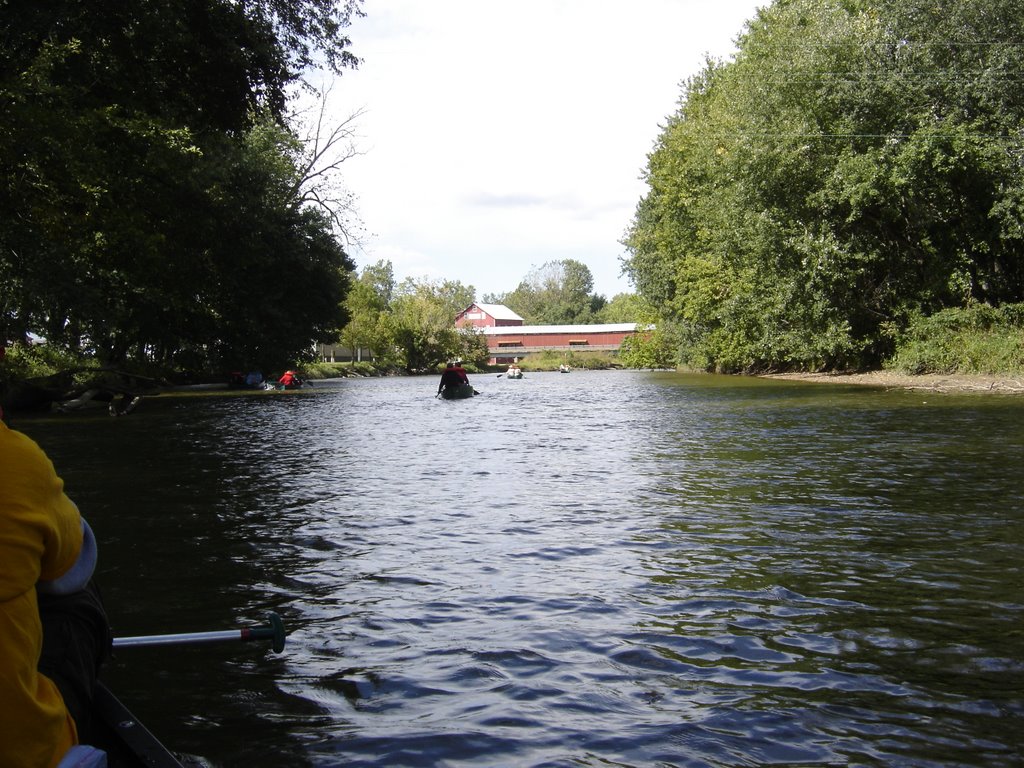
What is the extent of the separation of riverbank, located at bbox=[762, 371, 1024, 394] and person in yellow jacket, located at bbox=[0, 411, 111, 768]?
2836cm

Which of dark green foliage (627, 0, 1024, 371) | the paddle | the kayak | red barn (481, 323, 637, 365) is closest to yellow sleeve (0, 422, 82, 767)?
the paddle

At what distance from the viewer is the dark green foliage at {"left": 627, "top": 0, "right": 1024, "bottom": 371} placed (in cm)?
3064

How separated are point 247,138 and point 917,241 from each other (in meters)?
30.4

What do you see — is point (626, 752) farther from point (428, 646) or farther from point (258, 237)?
point (258, 237)

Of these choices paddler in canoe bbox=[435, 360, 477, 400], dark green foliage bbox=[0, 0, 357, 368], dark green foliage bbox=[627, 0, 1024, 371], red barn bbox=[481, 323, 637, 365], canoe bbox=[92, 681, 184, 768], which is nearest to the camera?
canoe bbox=[92, 681, 184, 768]

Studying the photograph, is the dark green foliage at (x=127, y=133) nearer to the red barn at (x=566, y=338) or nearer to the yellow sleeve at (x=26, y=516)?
the yellow sleeve at (x=26, y=516)

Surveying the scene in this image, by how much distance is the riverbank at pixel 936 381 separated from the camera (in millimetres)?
27500

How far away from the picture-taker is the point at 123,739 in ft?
10.1

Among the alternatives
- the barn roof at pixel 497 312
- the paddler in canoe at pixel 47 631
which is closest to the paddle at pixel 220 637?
the paddler in canoe at pixel 47 631

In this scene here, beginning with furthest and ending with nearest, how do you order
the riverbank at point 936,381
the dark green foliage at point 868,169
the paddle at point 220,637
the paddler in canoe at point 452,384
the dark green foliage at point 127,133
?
the paddler in canoe at point 452,384, the dark green foliage at point 868,169, the riverbank at point 936,381, the dark green foliage at point 127,133, the paddle at point 220,637

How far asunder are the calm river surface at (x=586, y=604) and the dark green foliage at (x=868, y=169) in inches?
748

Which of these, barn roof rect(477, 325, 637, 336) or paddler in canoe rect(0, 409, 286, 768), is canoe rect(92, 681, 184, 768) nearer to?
paddler in canoe rect(0, 409, 286, 768)

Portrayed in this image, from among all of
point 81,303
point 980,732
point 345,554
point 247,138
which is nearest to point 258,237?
point 247,138

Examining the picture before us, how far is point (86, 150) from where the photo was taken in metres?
18.8
